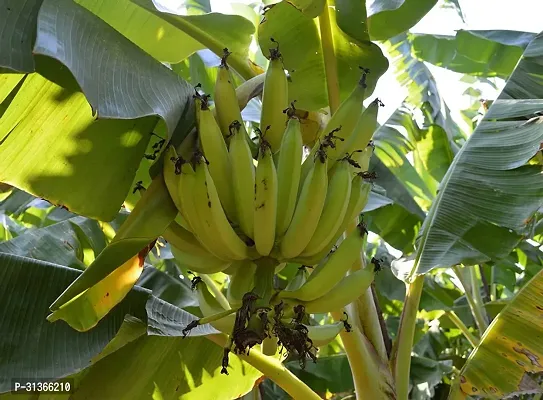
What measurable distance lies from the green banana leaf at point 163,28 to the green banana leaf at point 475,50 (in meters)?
1.02

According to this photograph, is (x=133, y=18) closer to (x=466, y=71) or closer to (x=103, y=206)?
(x=103, y=206)

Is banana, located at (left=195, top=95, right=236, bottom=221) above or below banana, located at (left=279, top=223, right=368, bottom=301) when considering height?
above

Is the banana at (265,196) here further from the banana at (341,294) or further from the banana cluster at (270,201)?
the banana at (341,294)

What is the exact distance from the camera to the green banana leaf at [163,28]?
1184mm

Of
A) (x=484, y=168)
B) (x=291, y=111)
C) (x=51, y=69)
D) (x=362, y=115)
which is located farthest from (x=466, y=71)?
(x=51, y=69)

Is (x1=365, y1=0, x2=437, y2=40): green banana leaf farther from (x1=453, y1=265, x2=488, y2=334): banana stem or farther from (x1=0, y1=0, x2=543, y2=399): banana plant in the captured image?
(x1=453, y1=265, x2=488, y2=334): banana stem

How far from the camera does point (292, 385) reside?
1167 millimetres

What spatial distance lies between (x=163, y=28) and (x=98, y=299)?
2.34 feet

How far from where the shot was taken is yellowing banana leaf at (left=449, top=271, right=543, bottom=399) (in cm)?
117

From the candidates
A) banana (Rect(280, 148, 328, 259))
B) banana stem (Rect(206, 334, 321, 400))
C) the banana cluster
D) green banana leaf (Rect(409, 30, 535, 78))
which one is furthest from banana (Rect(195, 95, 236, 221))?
green banana leaf (Rect(409, 30, 535, 78))

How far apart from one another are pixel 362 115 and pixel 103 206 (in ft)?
1.59

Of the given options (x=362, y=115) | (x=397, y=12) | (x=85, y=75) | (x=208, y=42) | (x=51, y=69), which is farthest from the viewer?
(x=397, y=12)

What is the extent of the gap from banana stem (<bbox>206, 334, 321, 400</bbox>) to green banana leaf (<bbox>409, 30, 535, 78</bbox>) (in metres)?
1.33

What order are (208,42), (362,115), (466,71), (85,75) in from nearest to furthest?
(85,75)
(362,115)
(208,42)
(466,71)
